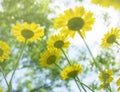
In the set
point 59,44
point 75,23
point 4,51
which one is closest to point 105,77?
point 75,23

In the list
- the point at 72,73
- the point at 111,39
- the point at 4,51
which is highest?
the point at 4,51

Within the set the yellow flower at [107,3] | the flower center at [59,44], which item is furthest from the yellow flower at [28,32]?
the yellow flower at [107,3]

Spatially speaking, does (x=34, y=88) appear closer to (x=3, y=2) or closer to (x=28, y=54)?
(x=28, y=54)

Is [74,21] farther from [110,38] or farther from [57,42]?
[110,38]

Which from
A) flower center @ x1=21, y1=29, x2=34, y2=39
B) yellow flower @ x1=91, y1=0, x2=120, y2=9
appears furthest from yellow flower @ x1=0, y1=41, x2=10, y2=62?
yellow flower @ x1=91, y1=0, x2=120, y2=9

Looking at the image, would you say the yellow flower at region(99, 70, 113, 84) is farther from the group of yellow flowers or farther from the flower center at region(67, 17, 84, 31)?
the flower center at region(67, 17, 84, 31)

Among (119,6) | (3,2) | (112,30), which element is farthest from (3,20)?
(119,6)

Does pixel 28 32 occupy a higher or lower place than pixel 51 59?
higher
